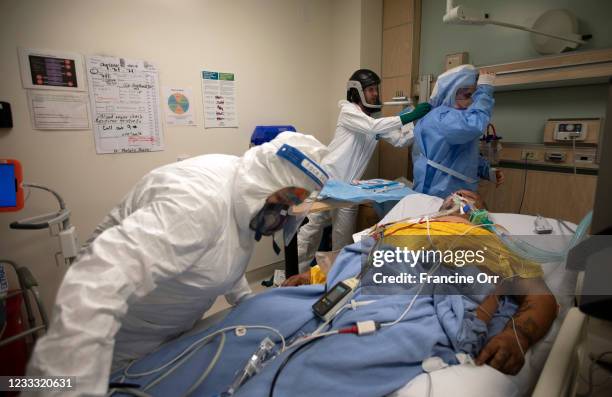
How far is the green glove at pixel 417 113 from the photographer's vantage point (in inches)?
101

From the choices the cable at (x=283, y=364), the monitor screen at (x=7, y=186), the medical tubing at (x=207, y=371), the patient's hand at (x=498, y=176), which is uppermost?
the monitor screen at (x=7, y=186)

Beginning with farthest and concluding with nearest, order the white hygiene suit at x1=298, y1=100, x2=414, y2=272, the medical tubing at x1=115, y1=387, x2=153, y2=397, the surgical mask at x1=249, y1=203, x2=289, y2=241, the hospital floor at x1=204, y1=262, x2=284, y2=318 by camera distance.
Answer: the hospital floor at x1=204, y1=262, x2=284, y2=318 → the white hygiene suit at x1=298, y1=100, x2=414, y2=272 → the surgical mask at x1=249, y1=203, x2=289, y2=241 → the medical tubing at x1=115, y1=387, x2=153, y2=397

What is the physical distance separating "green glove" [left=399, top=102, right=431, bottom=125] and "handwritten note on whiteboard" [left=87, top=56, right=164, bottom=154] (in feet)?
5.93

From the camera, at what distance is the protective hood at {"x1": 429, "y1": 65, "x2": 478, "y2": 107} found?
218 centimetres

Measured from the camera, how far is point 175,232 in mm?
804

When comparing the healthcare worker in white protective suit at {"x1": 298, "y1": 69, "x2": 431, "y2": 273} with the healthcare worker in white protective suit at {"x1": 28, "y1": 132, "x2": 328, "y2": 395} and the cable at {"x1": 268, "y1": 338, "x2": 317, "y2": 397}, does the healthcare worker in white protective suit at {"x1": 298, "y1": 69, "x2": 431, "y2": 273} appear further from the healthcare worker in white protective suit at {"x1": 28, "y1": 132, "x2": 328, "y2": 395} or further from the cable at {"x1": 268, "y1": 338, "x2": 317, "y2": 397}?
the cable at {"x1": 268, "y1": 338, "x2": 317, "y2": 397}

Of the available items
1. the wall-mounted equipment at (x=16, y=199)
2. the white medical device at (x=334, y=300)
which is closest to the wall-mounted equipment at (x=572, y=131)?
the white medical device at (x=334, y=300)

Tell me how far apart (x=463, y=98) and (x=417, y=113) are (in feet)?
1.17

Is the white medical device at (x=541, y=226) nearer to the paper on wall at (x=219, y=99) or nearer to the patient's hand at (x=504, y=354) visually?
the patient's hand at (x=504, y=354)

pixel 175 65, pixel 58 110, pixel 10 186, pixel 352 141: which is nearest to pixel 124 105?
pixel 58 110

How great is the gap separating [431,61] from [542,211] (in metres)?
1.57

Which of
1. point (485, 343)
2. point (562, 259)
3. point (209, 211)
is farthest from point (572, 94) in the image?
point (209, 211)

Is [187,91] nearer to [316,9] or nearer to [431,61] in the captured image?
[316,9]

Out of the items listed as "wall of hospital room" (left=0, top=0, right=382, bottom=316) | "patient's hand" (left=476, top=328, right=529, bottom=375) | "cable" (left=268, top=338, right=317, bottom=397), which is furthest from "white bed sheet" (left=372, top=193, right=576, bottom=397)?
"wall of hospital room" (left=0, top=0, right=382, bottom=316)
